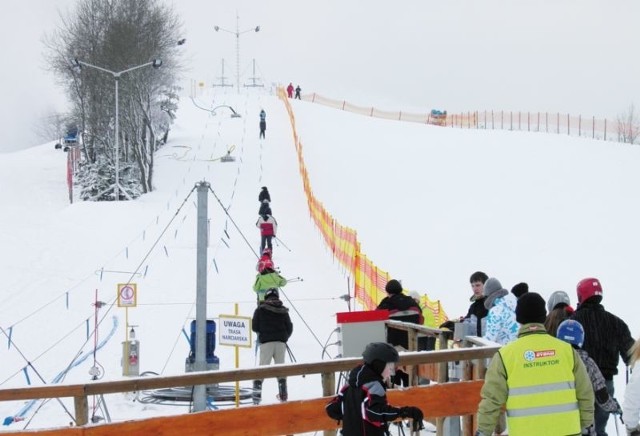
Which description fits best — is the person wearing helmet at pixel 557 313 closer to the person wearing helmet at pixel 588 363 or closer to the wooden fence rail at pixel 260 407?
the wooden fence rail at pixel 260 407

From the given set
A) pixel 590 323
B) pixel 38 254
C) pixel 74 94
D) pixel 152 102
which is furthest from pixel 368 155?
pixel 590 323

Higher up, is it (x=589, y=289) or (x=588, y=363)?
(x=589, y=289)

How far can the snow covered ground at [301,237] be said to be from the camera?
17.4m

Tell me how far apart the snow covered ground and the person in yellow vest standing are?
625 centimetres

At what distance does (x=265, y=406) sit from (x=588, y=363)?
102 inches

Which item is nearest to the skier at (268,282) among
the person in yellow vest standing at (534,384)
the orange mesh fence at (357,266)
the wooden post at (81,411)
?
the orange mesh fence at (357,266)

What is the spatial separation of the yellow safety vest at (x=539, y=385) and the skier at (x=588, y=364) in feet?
1.69

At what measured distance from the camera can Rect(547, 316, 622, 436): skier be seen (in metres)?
6.29

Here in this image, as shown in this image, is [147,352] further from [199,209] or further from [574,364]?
[574,364]

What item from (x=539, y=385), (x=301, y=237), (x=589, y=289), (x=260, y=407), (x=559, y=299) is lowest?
(x=260, y=407)

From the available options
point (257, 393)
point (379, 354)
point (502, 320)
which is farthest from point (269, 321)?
point (379, 354)

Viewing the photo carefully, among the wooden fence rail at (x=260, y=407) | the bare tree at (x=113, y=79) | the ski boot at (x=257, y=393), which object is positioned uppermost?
the bare tree at (x=113, y=79)

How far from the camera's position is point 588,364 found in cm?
648

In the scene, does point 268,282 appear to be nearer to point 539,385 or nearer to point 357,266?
point 357,266
